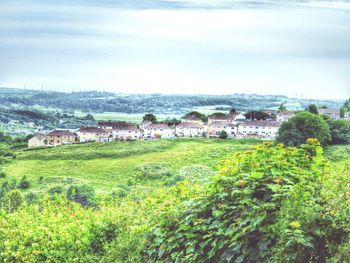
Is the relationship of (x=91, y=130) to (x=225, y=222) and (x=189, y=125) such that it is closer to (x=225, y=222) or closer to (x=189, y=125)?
(x=189, y=125)

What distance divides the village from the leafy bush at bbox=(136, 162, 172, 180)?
525 inches

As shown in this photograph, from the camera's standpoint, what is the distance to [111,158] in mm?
46500

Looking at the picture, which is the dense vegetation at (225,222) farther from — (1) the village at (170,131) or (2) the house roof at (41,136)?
(2) the house roof at (41,136)

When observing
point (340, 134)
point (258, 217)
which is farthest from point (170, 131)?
point (258, 217)

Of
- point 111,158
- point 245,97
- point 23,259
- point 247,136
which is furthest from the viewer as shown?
point 245,97

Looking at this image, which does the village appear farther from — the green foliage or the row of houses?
the green foliage

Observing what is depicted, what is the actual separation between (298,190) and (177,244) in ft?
4.59

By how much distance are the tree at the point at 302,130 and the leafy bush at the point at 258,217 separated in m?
34.8

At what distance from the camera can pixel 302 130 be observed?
4138 centimetres

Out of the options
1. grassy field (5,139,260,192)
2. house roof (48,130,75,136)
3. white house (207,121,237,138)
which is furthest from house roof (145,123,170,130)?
house roof (48,130,75,136)

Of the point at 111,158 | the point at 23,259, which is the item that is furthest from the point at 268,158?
the point at 111,158

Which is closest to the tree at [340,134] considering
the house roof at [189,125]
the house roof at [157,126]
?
the house roof at [189,125]

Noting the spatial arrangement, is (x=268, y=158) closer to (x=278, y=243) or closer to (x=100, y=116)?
(x=278, y=243)

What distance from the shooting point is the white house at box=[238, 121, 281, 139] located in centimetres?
5334
